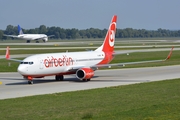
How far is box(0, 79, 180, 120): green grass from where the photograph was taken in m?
21.1

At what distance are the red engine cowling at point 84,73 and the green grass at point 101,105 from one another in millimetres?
7672

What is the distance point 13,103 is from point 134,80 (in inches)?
697

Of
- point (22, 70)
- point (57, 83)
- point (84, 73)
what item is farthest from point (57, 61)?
point (22, 70)

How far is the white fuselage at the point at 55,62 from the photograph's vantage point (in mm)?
38219

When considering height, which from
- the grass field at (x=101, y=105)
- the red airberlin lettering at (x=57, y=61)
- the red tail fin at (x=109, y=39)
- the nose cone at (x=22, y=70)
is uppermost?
the red tail fin at (x=109, y=39)

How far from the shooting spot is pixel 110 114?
21.3 metres

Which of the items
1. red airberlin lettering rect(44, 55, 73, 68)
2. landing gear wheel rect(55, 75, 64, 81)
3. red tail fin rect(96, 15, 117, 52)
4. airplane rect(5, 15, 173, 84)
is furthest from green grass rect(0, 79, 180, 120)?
red tail fin rect(96, 15, 117, 52)

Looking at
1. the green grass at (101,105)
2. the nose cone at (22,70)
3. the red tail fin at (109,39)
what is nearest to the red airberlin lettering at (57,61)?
the nose cone at (22,70)

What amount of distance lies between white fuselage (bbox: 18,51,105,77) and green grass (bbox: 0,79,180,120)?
7.68 meters

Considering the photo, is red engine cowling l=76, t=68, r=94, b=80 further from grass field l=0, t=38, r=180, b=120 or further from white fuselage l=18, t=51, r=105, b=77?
grass field l=0, t=38, r=180, b=120

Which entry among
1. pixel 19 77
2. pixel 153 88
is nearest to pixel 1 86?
pixel 19 77

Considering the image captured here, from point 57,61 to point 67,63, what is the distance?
146cm

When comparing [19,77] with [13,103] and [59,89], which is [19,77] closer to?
[59,89]

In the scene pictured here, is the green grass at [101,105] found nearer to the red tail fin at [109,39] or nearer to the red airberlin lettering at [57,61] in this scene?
the red airberlin lettering at [57,61]
